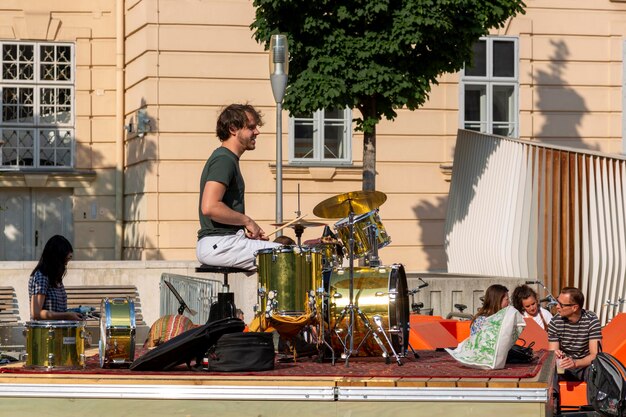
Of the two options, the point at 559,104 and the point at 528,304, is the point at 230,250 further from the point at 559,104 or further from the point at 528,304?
the point at 559,104

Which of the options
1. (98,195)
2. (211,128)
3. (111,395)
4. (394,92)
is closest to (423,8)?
(394,92)

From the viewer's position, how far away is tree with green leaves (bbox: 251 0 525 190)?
16.4 m

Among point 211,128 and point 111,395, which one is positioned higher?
point 211,128

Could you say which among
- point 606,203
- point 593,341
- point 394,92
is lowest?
point 593,341

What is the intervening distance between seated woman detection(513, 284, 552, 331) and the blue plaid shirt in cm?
400

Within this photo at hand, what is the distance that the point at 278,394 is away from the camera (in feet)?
24.1

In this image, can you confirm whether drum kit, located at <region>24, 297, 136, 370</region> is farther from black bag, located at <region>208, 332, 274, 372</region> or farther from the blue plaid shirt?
the blue plaid shirt

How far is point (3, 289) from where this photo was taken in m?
15.3

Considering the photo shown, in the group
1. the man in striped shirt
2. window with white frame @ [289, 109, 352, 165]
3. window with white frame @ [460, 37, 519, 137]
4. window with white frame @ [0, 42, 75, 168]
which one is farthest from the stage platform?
window with white frame @ [0, 42, 75, 168]

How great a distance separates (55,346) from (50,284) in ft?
11.5

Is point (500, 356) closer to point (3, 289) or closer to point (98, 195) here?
point (3, 289)

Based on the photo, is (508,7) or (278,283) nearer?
(278,283)

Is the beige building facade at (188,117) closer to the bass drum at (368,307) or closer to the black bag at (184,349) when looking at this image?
the bass drum at (368,307)

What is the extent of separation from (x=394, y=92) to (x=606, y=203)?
2.72 m
